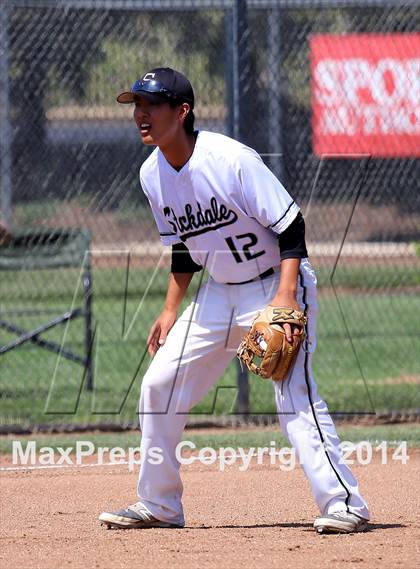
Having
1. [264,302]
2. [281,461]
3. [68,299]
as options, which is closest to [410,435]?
[281,461]

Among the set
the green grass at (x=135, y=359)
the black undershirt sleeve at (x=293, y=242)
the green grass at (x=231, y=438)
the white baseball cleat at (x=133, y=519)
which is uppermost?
the green grass at (x=135, y=359)

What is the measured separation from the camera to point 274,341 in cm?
477

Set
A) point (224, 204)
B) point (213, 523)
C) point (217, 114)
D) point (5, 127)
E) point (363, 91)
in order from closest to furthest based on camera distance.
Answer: point (224, 204)
point (213, 523)
point (5, 127)
point (363, 91)
point (217, 114)

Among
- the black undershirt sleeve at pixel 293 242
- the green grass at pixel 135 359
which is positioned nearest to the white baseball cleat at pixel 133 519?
the black undershirt sleeve at pixel 293 242

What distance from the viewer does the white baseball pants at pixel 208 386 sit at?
4.86 m

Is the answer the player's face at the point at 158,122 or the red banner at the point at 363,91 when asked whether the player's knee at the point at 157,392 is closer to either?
Answer: the player's face at the point at 158,122

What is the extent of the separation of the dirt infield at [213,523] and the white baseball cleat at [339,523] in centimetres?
4

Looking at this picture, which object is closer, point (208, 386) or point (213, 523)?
point (208, 386)

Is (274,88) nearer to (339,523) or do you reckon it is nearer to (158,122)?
(158,122)

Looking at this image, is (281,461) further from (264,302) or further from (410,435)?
(264,302)

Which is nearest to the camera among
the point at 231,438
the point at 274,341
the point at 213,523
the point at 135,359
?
the point at 274,341

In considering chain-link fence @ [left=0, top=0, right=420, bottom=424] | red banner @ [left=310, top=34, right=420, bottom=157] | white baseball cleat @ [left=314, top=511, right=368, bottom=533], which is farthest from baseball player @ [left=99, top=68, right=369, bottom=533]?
red banner @ [left=310, top=34, right=420, bottom=157]

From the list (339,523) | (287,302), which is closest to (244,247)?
(287,302)

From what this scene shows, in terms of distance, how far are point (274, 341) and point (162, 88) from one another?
1.15 meters
